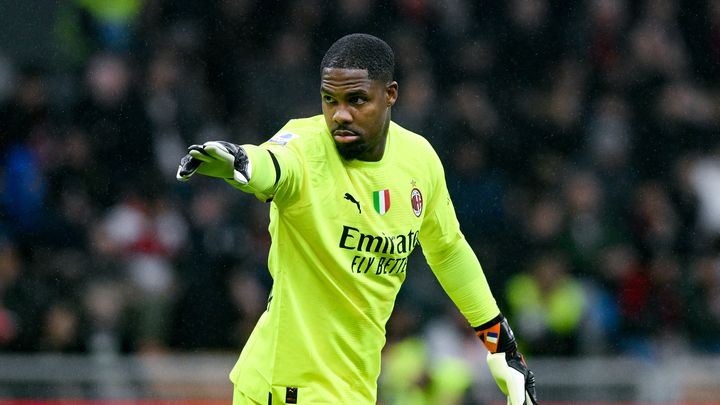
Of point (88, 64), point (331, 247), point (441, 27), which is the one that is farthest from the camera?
point (441, 27)

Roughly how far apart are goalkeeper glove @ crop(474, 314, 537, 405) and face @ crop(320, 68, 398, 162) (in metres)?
1.15

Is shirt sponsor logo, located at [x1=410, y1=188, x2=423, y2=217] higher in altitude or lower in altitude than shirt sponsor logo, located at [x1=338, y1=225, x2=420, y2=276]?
higher

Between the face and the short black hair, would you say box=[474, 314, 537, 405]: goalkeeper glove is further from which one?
the short black hair

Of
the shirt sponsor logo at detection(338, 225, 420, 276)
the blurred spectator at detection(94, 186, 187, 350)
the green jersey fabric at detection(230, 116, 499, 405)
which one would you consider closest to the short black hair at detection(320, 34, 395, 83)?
the green jersey fabric at detection(230, 116, 499, 405)

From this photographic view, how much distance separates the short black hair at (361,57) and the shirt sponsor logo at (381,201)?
47 cm

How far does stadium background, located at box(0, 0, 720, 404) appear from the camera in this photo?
11008 millimetres

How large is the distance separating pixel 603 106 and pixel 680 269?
208cm

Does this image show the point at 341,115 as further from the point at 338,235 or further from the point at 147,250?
the point at 147,250

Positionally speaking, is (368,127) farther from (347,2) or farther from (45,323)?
(347,2)

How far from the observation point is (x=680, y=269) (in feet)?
40.7

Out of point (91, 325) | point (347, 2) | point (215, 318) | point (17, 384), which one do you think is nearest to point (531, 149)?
point (347, 2)

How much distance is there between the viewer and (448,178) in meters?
12.2

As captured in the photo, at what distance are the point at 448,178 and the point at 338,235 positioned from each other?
7.01m

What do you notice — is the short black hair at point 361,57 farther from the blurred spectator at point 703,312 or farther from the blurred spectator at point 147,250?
the blurred spectator at point 703,312
